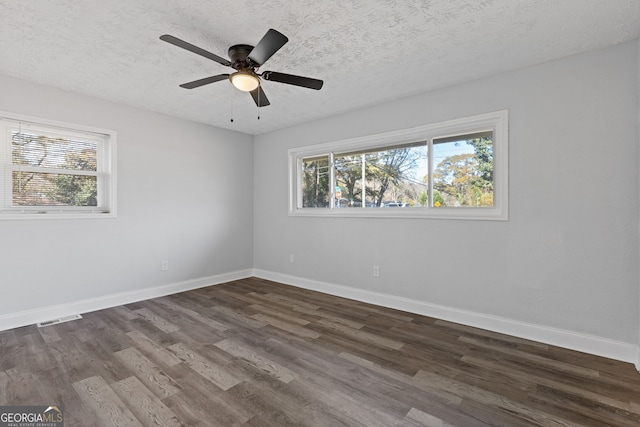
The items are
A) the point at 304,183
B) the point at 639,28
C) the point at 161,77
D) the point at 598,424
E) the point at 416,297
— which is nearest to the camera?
the point at 598,424

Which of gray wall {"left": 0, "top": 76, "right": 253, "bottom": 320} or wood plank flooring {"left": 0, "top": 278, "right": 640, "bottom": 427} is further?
gray wall {"left": 0, "top": 76, "right": 253, "bottom": 320}

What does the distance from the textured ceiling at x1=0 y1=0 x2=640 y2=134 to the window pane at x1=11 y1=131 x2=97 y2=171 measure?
0.60 m

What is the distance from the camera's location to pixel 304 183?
4.80m

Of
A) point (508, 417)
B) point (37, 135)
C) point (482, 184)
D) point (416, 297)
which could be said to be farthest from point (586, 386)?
point (37, 135)

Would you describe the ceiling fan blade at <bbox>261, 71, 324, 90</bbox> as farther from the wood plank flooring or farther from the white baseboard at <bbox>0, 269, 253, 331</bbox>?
the white baseboard at <bbox>0, 269, 253, 331</bbox>

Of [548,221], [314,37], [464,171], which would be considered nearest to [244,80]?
[314,37]

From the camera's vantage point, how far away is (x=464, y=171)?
10.6 feet

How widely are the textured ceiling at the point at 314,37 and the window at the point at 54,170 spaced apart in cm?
52

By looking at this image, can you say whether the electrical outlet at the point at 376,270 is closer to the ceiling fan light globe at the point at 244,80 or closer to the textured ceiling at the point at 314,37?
the textured ceiling at the point at 314,37

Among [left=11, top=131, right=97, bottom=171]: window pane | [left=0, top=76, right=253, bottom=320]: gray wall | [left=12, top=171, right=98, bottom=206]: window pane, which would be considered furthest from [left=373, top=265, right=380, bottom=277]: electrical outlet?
[left=11, top=131, right=97, bottom=171]: window pane

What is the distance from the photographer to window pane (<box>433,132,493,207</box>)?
309 centimetres

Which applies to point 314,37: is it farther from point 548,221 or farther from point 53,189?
point 53,189

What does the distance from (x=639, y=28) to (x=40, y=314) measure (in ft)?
19.2

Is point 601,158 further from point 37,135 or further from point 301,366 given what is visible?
point 37,135
